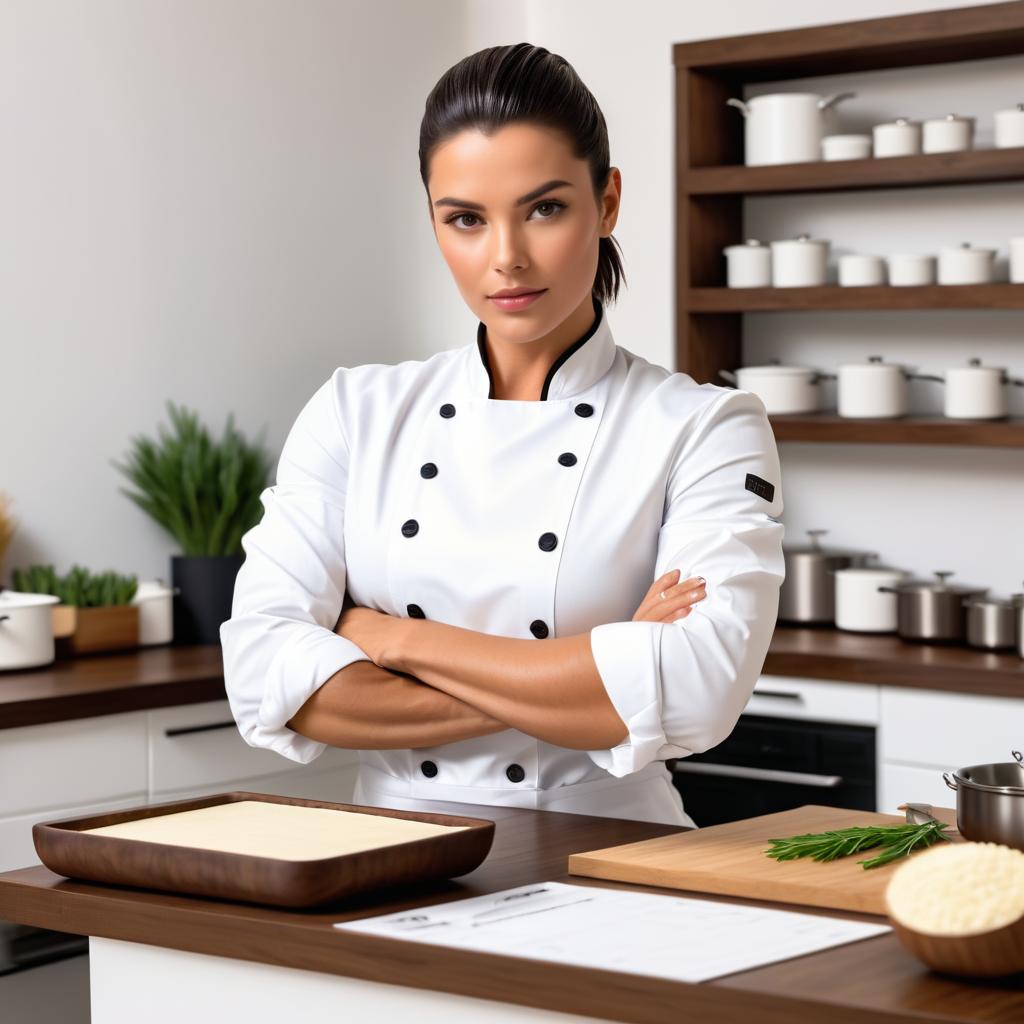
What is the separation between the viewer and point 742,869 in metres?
1.40

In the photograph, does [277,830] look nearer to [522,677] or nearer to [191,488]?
[522,677]

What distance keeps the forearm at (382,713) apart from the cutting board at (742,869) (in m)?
0.30

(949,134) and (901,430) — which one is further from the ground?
(949,134)

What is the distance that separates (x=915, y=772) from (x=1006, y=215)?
4.45 feet

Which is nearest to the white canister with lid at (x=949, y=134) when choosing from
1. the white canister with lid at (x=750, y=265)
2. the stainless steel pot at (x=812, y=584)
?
the white canister with lid at (x=750, y=265)

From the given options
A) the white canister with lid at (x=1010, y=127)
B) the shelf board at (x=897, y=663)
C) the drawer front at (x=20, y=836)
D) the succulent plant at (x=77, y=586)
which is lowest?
the drawer front at (x=20, y=836)

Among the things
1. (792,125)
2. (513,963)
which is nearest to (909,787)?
(792,125)

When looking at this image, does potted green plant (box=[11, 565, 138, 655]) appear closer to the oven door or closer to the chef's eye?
the oven door

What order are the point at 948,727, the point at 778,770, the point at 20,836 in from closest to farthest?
1. the point at 20,836
2. the point at 948,727
3. the point at 778,770

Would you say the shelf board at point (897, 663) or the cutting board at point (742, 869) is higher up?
the cutting board at point (742, 869)

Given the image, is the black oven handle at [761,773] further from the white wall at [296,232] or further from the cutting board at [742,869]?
the cutting board at [742,869]

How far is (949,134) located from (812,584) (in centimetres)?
109

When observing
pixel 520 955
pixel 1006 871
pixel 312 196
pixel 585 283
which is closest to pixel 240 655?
pixel 585 283

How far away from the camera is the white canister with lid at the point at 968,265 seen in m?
3.61
